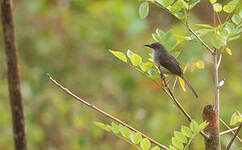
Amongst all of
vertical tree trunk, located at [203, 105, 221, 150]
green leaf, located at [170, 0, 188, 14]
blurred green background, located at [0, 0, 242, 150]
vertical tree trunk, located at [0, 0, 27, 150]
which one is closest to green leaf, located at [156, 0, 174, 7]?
green leaf, located at [170, 0, 188, 14]

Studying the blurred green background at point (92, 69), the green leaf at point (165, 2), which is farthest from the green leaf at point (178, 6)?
the blurred green background at point (92, 69)

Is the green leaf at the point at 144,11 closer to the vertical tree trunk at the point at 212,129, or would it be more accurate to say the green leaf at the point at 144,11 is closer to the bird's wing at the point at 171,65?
the vertical tree trunk at the point at 212,129

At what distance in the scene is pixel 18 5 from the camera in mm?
5457

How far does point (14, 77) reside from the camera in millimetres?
2002

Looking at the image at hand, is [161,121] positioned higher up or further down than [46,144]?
higher up

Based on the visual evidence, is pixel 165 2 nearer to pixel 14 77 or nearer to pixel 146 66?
pixel 146 66

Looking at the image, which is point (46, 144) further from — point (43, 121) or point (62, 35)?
point (62, 35)

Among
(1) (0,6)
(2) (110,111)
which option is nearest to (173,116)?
(2) (110,111)

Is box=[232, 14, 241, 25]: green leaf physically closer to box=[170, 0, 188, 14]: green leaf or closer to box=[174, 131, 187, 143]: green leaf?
box=[170, 0, 188, 14]: green leaf

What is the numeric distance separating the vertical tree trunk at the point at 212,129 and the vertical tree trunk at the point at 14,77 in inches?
38.0

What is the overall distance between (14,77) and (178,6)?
3.06ft

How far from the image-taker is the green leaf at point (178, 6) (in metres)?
1.27

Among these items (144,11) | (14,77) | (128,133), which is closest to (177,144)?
(128,133)

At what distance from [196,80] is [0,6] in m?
3.21
